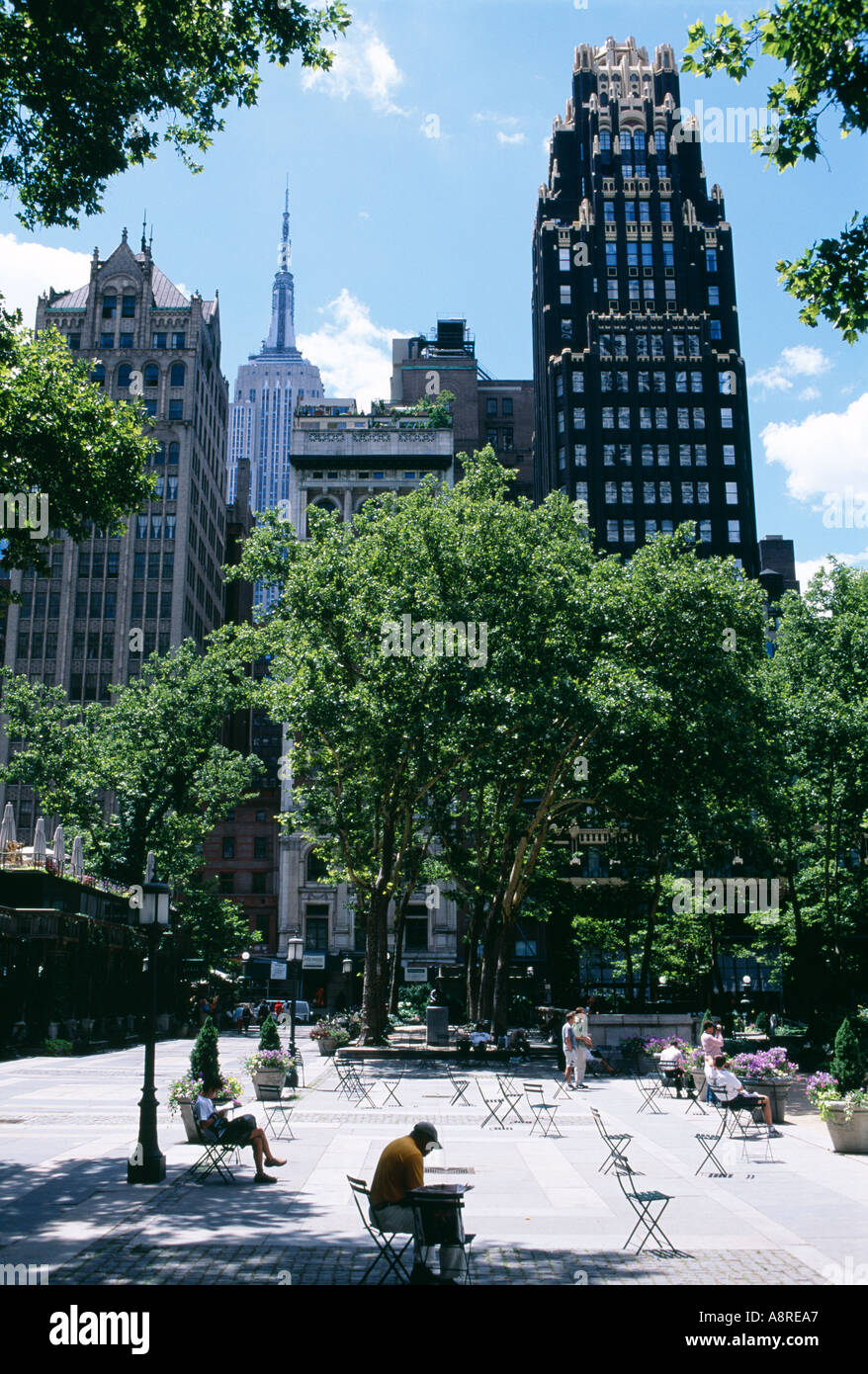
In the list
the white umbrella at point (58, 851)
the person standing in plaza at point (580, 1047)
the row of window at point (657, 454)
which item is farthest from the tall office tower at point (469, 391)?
the person standing in plaza at point (580, 1047)

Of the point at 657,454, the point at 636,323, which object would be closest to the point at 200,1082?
the point at 657,454

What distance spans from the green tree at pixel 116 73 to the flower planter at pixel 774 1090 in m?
17.4

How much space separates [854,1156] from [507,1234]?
7109 millimetres

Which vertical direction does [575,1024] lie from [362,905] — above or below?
below

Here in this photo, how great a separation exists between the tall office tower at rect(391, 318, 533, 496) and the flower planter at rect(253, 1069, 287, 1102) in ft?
275

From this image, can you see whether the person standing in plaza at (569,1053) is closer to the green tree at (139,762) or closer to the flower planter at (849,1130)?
the flower planter at (849,1130)

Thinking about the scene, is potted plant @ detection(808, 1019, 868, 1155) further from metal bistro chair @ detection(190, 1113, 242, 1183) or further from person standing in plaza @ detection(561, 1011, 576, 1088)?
metal bistro chair @ detection(190, 1113, 242, 1183)

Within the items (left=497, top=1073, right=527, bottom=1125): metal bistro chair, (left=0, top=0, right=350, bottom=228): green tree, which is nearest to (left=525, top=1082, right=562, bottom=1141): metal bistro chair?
(left=497, top=1073, right=527, bottom=1125): metal bistro chair

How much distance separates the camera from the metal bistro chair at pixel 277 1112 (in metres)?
16.8

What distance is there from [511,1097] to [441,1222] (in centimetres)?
1334

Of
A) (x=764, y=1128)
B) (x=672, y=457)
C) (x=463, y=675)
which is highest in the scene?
(x=672, y=457)

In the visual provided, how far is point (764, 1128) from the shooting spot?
58.3 ft
